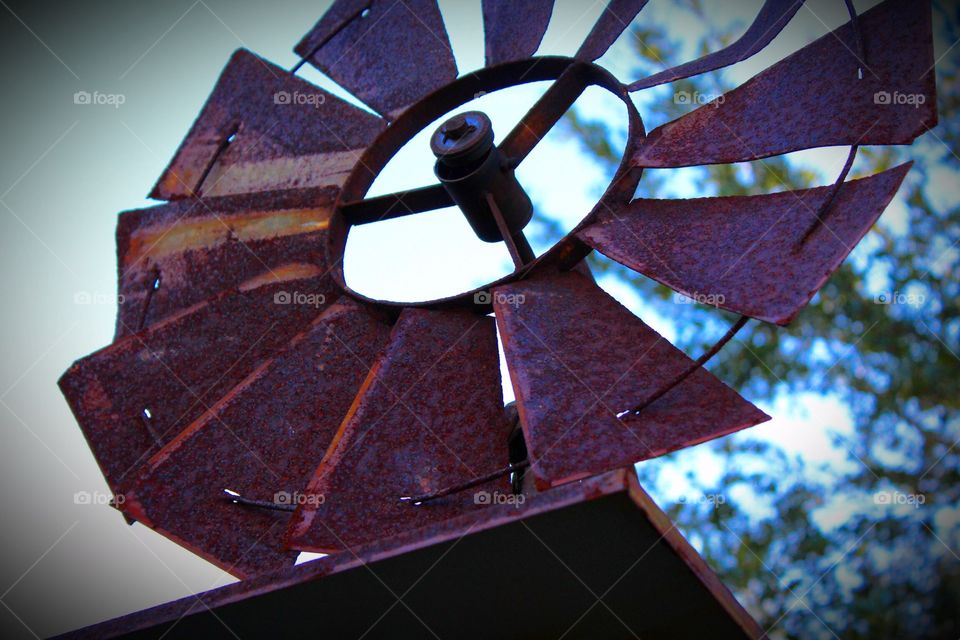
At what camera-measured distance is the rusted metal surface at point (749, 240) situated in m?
2.01

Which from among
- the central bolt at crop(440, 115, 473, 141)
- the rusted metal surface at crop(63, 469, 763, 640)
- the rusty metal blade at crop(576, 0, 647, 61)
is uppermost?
the rusty metal blade at crop(576, 0, 647, 61)

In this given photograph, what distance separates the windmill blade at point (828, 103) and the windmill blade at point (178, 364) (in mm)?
1377

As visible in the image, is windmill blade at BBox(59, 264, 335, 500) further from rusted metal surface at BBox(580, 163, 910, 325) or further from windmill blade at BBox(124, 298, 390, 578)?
rusted metal surface at BBox(580, 163, 910, 325)

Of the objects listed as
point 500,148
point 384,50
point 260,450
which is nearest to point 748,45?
point 500,148

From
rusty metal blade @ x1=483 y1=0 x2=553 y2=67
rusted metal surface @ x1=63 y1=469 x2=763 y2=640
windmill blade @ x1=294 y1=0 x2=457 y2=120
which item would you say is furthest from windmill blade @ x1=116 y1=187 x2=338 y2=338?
rusted metal surface @ x1=63 y1=469 x2=763 y2=640

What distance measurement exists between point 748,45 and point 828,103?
621 millimetres

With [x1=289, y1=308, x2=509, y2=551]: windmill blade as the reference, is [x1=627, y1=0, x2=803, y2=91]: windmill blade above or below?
above

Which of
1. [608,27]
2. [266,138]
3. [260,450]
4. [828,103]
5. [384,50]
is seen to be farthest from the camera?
[384,50]

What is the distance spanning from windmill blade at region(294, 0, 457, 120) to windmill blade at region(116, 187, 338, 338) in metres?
0.58

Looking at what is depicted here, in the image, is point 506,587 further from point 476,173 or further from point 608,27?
point 608,27

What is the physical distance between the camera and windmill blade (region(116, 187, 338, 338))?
3.37m

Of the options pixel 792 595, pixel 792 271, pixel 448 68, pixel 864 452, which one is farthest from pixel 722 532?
pixel 792 271

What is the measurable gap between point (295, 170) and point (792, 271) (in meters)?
2.21

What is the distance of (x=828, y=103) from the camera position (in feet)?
7.77
